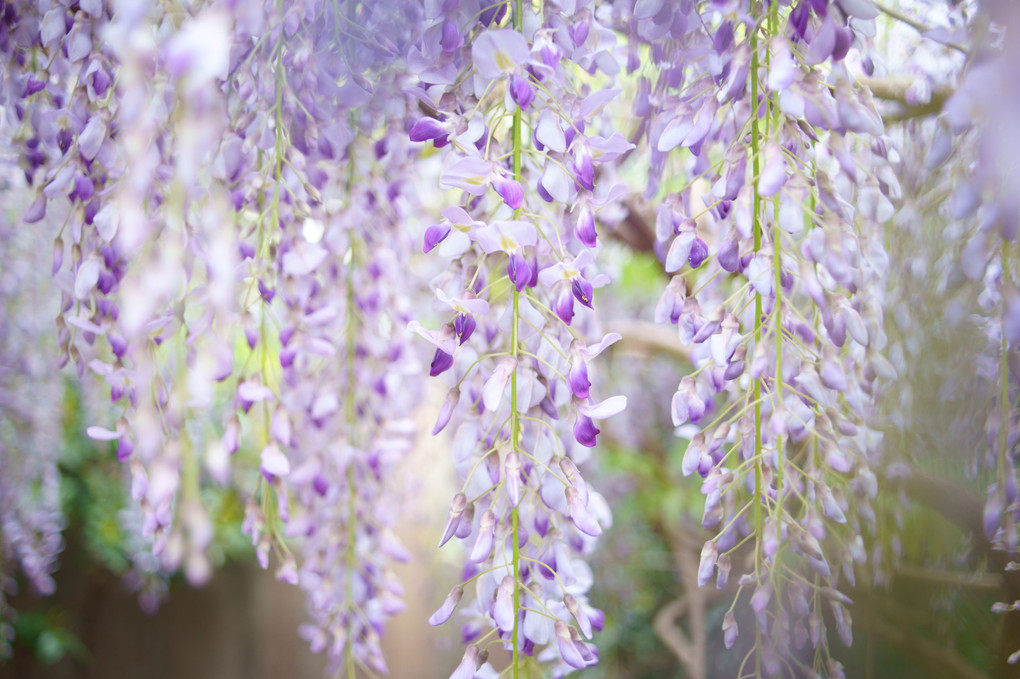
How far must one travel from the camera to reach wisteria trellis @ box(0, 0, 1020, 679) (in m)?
0.51

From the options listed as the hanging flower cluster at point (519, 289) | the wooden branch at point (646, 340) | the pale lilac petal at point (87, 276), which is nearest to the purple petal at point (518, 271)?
the hanging flower cluster at point (519, 289)

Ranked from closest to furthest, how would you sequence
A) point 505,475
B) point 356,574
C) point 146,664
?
point 505,475
point 356,574
point 146,664

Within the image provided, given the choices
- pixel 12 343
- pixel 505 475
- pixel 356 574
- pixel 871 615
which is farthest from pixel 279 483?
pixel 12 343

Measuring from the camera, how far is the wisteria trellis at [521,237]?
512 mm

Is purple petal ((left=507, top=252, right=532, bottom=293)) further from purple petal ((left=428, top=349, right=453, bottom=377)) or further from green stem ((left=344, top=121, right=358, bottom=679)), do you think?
green stem ((left=344, top=121, right=358, bottom=679))

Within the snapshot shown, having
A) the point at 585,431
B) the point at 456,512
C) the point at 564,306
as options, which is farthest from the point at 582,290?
the point at 456,512

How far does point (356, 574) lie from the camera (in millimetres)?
1011

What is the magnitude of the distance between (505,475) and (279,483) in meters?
0.40

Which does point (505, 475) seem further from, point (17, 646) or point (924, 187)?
point (17, 646)

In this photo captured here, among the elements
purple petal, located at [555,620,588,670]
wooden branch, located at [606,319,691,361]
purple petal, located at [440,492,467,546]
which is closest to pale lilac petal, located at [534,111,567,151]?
purple petal, located at [440,492,467,546]

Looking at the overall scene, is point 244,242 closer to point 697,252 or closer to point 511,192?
point 511,192

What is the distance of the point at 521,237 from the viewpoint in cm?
53

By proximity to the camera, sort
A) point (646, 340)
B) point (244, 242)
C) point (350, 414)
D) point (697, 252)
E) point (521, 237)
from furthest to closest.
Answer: point (646, 340)
point (350, 414)
point (244, 242)
point (697, 252)
point (521, 237)

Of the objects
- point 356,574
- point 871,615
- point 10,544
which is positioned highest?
point 871,615
